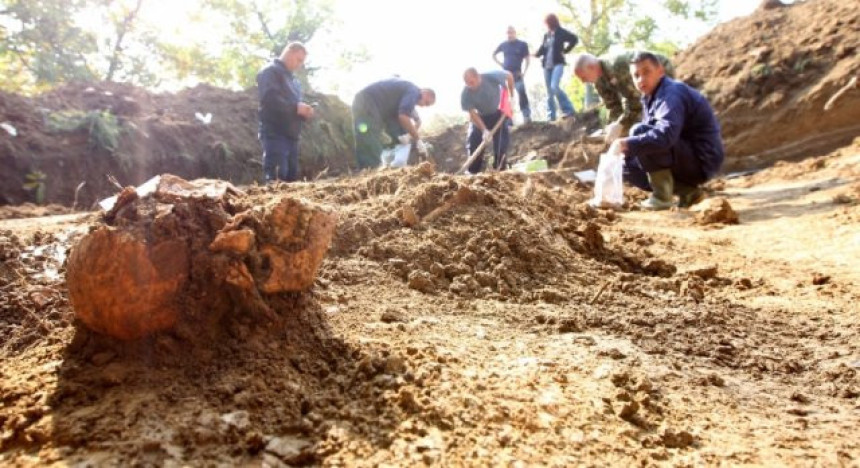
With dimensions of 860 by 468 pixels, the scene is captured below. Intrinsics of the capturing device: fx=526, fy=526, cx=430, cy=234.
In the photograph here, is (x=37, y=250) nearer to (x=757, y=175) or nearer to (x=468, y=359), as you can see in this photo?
(x=468, y=359)

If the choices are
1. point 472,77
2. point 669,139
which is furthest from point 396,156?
point 669,139

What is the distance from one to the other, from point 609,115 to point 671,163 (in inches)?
60.8

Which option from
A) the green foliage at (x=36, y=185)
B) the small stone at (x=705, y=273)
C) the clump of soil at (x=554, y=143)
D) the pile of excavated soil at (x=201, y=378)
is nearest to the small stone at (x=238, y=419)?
the pile of excavated soil at (x=201, y=378)

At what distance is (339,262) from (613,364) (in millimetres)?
1203

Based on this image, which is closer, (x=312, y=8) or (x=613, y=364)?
(x=613, y=364)

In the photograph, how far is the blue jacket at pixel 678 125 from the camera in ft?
11.9

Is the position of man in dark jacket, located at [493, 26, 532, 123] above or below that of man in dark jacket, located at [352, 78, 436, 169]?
above

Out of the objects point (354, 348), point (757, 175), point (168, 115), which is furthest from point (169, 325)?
point (168, 115)

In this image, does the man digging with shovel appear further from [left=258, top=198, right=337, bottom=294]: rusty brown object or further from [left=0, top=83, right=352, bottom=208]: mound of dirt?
[left=258, top=198, right=337, bottom=294]: rusty brown object

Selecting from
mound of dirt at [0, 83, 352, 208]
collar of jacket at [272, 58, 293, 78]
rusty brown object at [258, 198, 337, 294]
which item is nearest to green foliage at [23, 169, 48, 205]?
mound of dirt at [0, 83, 352, 208]

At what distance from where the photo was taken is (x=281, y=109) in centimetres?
500

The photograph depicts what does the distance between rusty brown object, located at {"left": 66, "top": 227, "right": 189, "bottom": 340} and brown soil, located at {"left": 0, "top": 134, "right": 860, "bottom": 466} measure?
0.05 m

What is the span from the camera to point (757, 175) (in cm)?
574

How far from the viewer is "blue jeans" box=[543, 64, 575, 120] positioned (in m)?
8.36
